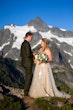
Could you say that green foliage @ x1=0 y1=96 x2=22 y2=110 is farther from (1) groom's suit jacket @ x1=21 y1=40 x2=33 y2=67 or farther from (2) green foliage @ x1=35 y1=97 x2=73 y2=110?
(1) groom's suit jacket @ x1=21 y1=40 x2=33 y2=67

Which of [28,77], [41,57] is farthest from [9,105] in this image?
[41,57]

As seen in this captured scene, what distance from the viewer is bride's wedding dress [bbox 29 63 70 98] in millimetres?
17078

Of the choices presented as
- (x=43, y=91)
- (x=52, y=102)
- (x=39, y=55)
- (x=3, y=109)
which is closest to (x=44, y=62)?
(x=39, y=55)

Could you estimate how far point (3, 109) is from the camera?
12.7 meters

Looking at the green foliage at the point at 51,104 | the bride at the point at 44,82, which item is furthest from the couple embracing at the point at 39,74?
the green foliage at the point at 51,104

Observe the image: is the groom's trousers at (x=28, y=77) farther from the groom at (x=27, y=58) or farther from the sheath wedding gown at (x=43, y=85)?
the sheath wedding gown at (x=43, y=85)

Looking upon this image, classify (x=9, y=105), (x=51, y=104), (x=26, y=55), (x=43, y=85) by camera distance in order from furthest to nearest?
(x=43, y=85) < (x=26, y=55) < (x=51, y=104) < (x=9, y=105)

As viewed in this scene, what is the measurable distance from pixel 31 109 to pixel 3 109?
2.23 m

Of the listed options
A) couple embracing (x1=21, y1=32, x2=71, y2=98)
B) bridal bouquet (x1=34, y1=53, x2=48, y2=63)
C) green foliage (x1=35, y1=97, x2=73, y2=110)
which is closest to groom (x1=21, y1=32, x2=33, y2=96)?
couple embracing (x1=21, y1=32, x2=71, y2=98)

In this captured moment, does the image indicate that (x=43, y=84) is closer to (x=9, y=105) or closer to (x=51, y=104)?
(x=51, y=104)

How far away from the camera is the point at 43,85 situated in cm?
1719

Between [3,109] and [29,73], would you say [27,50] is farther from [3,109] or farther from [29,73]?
[3,109]

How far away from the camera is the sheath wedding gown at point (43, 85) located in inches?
672

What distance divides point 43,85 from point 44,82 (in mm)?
192
